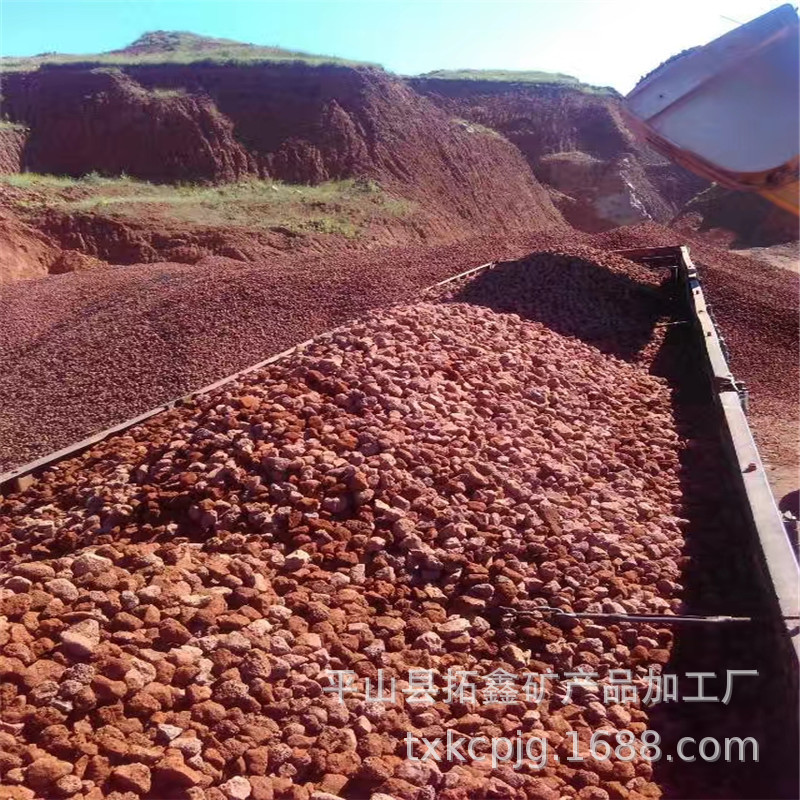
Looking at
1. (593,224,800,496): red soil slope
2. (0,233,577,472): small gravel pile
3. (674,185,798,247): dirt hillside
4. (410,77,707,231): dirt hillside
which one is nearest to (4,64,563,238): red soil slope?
(410,77,707,231): dirt hillside

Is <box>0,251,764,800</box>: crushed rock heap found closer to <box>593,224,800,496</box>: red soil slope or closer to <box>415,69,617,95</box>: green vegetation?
<box>593,224,800,496</box>: red soil slope

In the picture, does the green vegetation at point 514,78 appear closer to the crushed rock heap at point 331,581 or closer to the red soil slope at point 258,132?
the red soil slope at point 258,132

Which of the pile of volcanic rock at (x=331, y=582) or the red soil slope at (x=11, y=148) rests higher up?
the red soil slope at (x=11, y=148)

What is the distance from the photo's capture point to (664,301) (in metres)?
9.71

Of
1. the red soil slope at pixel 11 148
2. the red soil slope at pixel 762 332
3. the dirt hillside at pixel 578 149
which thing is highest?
the dirt hillside at pixel 578 149

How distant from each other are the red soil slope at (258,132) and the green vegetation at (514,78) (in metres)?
8.58

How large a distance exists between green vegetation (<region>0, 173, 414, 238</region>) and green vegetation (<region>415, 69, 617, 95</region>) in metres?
15.4

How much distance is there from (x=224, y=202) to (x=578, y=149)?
19612 millimetres

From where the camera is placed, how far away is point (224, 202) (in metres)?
18.3

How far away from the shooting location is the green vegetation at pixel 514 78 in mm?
34719

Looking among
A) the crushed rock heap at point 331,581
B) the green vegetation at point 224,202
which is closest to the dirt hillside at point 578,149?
the green vegetation at point 224,202

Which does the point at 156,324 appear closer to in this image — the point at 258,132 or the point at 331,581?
the point at 331,581

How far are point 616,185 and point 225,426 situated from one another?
94.0ft

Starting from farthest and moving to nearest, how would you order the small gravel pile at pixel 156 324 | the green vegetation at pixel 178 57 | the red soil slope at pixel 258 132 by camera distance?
the green vegetation at pixel 178 57 → the red soil slope at pixel 258 132 → the small gravel pile at pixel 156 324
